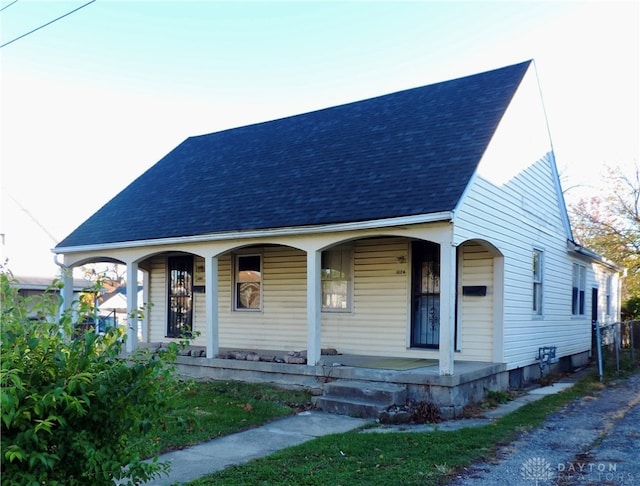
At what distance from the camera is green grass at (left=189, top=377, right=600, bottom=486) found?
5.25 m

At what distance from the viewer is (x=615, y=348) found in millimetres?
15531

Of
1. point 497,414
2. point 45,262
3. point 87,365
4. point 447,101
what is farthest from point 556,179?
point 45,262

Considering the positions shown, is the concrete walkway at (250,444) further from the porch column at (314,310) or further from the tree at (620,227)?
the tree at (620,227)

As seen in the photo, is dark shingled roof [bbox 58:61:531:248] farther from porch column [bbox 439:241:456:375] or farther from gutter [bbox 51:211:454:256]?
porch column [bbox 439:241:456:375]

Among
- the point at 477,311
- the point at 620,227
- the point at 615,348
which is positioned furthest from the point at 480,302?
the point at 620,227

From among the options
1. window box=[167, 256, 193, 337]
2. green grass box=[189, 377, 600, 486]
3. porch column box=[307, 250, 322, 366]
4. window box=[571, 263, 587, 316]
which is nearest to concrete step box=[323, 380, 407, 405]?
porch column box=[307, 250, 322, 366]

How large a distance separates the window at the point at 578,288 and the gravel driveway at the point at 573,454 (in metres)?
6.66

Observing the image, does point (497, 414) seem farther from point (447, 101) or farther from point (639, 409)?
point (447, 101)

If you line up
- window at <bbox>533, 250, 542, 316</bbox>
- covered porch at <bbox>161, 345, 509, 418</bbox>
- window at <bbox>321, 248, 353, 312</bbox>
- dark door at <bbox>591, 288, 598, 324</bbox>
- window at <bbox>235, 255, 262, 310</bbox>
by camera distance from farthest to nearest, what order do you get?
dark door at <bbox>591, 288, 598, 324</bbox>
window at <bbox>235, 255, 262, 310</bbox>
window at <bbox>533, 250, 542, 316</bbox>
window at <bbox>321, 248, 353, 312</bbox>
covered porch at <bbox>161, 345, 509, 418</bbox>

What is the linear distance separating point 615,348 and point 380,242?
8.60 meters

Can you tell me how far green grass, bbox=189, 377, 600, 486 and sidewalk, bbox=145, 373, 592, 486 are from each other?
0.89 feet

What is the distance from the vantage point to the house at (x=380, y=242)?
9.30 m

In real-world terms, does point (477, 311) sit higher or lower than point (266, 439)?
higher

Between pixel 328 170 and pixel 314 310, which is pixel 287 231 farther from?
pixel 328 170
